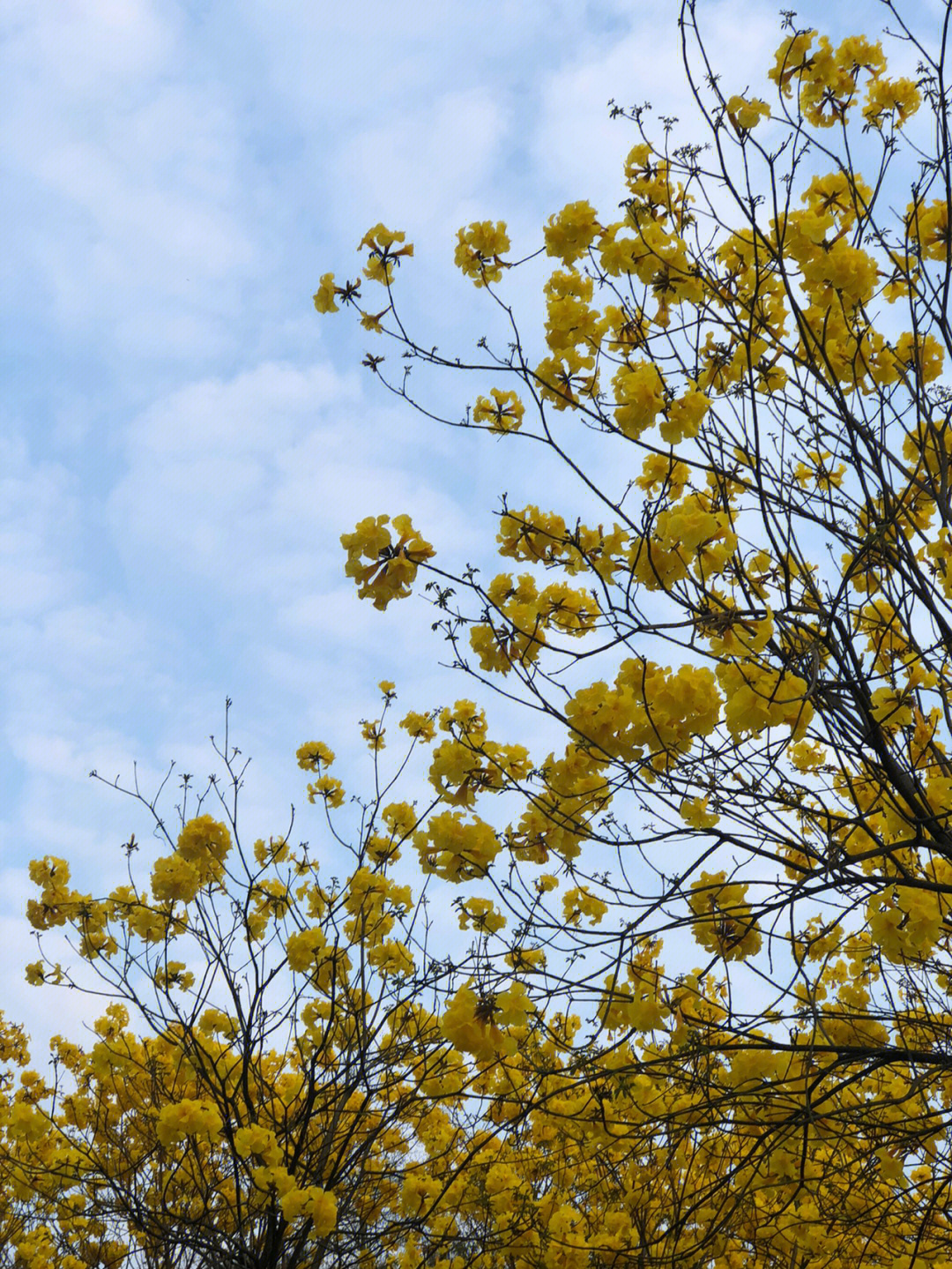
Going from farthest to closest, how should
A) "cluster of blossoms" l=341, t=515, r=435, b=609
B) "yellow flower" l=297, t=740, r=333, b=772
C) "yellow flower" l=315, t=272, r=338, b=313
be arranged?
"yellow flower" l=297, t=740, r=333, b=772 → "yellow flower" l=315, t=272, r=338, b=313 → "cluster of blossoms" l=341, t=515, r=435, b=609

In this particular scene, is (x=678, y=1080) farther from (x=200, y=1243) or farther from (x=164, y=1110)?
(x=200, y=1243)

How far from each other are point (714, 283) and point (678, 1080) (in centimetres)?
256

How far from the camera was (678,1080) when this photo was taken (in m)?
2.75

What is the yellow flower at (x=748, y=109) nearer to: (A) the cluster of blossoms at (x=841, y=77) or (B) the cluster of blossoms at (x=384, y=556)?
(A) the cluster of blossoms at (x=841, y=77)

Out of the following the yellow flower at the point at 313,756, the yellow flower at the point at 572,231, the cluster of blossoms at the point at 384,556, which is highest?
the yellow flower at the point at 572,231

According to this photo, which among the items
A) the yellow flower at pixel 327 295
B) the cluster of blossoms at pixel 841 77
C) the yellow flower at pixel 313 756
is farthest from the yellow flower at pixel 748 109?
the yellow flower at pixel 313 756

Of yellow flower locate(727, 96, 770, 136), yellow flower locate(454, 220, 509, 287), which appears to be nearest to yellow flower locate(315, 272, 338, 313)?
yellow flower locate(454, 220, 509, 287)

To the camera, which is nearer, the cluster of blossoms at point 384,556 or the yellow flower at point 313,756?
the cluster of blossoms at point 384,556

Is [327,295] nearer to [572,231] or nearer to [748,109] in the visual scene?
[572,231]

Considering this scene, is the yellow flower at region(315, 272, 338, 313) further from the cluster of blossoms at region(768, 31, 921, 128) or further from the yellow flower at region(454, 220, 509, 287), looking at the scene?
the cluster of blossoms at region(768, 31, 921, 128)

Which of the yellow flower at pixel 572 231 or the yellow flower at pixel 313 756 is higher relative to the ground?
the yellow flower at pixel 572 231

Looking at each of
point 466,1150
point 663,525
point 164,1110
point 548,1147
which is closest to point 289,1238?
point 164,1110

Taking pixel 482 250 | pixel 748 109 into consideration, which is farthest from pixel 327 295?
pixel 748 109

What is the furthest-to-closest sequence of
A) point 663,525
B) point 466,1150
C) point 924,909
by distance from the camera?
1. point 466,1150
2. point 663,525
3. point 924,909
